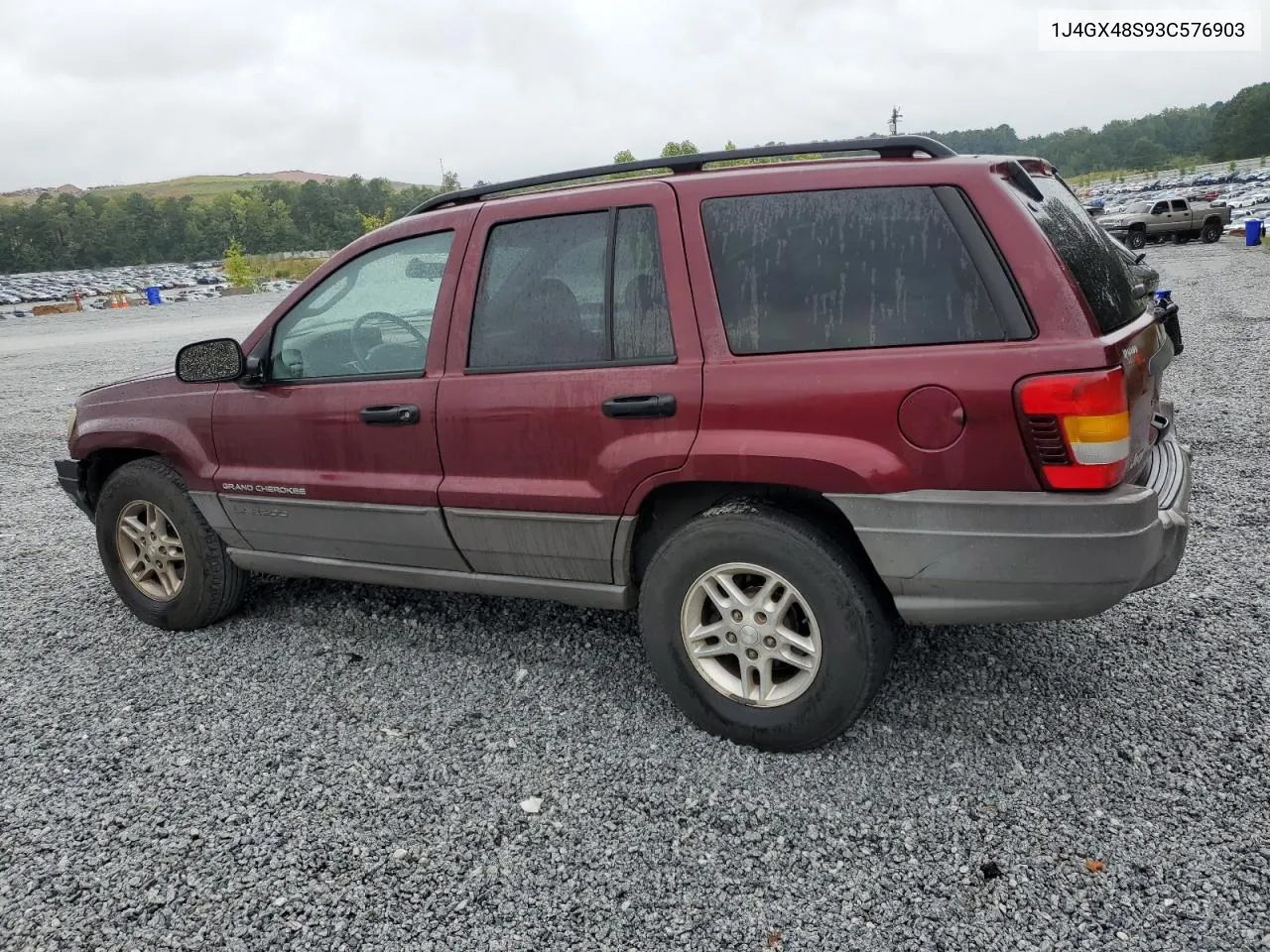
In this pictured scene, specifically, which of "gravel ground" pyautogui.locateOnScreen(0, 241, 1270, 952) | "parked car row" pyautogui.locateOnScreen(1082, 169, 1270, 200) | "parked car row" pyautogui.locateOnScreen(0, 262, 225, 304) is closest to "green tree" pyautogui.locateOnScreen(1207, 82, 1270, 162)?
"parked car row" pyautogui.locateOnScreen(1082, 169, 1270, 200)

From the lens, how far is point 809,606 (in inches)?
111

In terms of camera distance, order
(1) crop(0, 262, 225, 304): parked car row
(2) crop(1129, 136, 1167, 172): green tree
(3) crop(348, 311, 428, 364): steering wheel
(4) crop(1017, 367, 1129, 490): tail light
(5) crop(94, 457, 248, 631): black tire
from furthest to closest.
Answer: (2) crop(1129, 136, 1167, 172): green tree < (1) crop(0, 262, 225, 304): parked car row < (5) crop(94, 457, 248, 631): black tire < (3) crop(348, 311, 428, 364): steering wheel < (4) crop(1017, 367, 1129, 490): tail light

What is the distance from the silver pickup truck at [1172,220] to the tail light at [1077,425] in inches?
1235

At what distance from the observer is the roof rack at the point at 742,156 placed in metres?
2.89

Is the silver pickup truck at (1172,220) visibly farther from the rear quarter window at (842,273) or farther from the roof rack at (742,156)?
the rear quarter window at (842,273)

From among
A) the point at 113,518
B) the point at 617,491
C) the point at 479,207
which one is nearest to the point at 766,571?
the point at 617,491

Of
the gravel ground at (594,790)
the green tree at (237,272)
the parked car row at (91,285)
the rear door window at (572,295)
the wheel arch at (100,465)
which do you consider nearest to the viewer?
the gravel ground at (594,790)

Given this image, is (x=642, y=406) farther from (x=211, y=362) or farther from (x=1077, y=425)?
(x=211, y=362)

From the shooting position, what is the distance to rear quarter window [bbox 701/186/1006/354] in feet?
8.61

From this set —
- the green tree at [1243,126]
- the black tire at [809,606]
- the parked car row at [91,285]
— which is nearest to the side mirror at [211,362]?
the black tire at [809,606]

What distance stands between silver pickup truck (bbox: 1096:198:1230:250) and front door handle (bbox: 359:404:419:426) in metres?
31.6

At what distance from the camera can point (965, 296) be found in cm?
260

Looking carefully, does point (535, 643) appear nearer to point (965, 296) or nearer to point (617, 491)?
point (617, 491)

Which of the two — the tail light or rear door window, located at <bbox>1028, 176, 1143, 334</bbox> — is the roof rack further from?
the tail light
